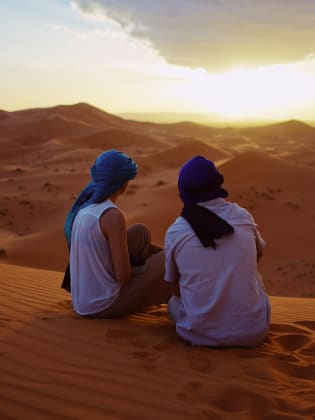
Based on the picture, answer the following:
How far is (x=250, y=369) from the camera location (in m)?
3.31

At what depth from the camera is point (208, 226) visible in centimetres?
340

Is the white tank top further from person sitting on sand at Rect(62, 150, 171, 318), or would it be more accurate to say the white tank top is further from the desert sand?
the desert sand

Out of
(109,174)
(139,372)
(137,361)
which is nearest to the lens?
(139,372)

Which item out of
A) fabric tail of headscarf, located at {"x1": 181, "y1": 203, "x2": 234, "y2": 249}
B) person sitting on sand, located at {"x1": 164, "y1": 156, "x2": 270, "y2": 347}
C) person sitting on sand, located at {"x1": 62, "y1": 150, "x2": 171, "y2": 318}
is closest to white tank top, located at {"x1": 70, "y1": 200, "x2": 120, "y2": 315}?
person sitting on sand, located at {"x1": 62, "y1": 150, "x2": 171, "y2": 318}

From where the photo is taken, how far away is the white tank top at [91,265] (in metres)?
3.97

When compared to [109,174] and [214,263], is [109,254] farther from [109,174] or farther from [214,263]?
[214,263]

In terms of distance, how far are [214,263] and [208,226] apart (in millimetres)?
253

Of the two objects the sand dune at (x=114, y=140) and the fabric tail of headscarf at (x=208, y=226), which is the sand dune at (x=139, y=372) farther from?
the sand dune at (x=114, y=140)

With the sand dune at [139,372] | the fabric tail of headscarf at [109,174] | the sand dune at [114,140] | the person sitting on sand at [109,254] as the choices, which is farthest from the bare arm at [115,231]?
the sand dune at [114,140]

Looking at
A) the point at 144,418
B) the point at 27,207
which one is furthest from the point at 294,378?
the point at 27,207

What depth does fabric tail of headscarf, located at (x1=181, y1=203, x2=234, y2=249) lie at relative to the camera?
3.40 meters

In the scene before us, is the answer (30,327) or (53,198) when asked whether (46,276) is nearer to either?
(30,327)

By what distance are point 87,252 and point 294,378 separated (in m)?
1.73

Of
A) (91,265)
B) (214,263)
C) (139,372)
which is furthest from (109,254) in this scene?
(139,372)
